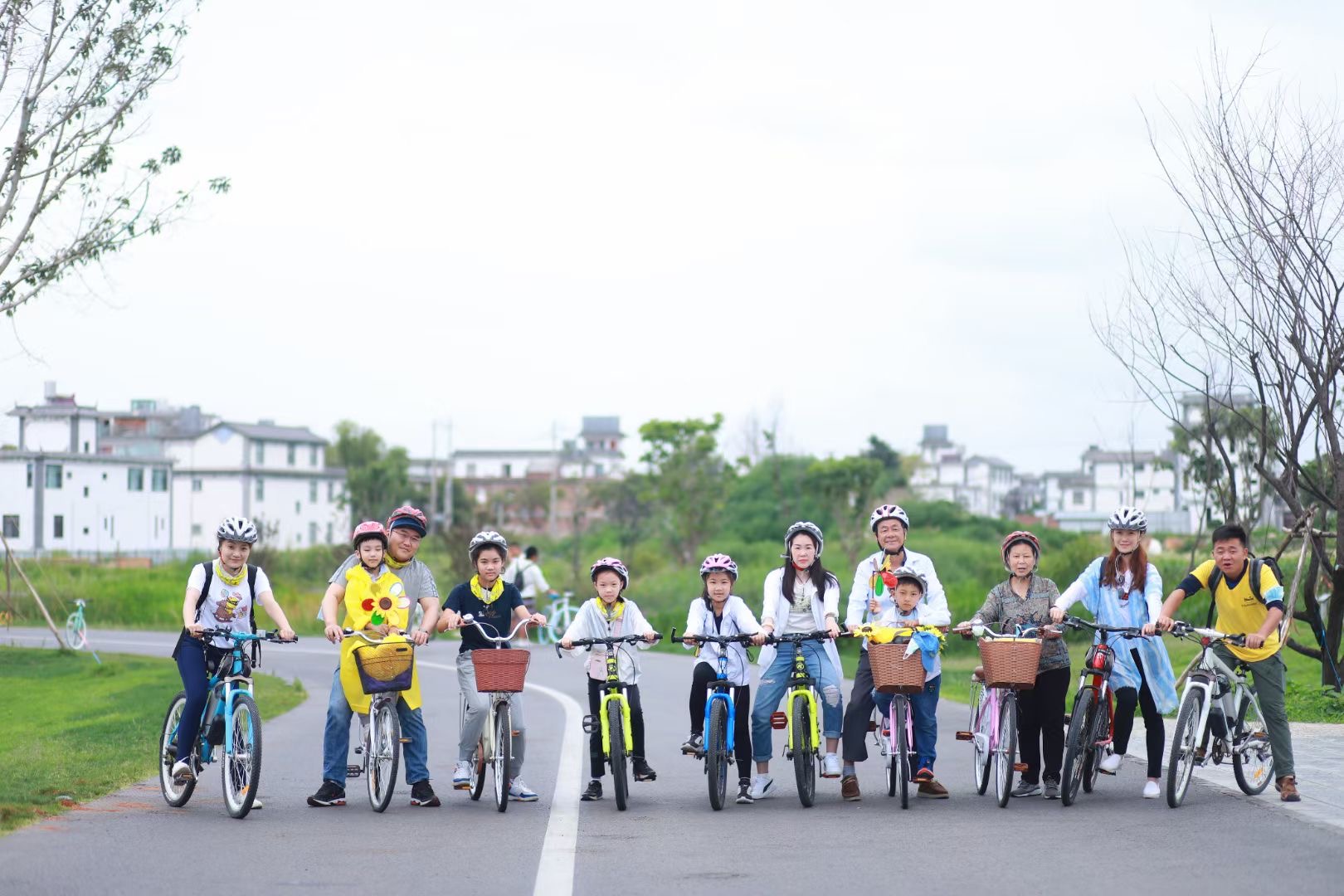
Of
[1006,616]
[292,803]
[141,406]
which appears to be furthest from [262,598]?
[141,406]

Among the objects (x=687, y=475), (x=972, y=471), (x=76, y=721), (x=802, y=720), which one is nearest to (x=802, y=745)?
(x=802, y=720)

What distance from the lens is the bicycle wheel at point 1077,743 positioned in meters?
10.9

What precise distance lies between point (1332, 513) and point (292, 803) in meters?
17.2

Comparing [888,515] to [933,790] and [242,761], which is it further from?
[242,761]

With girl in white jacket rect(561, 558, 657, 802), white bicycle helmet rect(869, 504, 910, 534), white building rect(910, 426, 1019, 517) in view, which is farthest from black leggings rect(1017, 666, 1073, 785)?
white building rect(910, 426, 1019, 517)

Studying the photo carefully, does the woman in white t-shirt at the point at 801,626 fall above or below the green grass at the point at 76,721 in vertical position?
above

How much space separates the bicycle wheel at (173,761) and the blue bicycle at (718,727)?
10.7ft

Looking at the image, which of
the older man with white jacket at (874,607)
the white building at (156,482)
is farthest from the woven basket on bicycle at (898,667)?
the white building at (156,482)

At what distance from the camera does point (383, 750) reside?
10867 mm

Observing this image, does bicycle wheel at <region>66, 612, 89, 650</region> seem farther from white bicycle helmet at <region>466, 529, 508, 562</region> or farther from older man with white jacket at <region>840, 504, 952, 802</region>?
older man with white jacket at <region>840, 504, 952, 802</region>

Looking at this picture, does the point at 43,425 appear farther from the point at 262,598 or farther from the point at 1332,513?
the point at 262,598

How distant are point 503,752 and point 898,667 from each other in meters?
2.61

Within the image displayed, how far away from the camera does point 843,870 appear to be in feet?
28.2

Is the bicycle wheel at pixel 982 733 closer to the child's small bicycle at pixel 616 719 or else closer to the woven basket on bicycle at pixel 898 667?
the woven basket on bicycle at pixel 898 667
